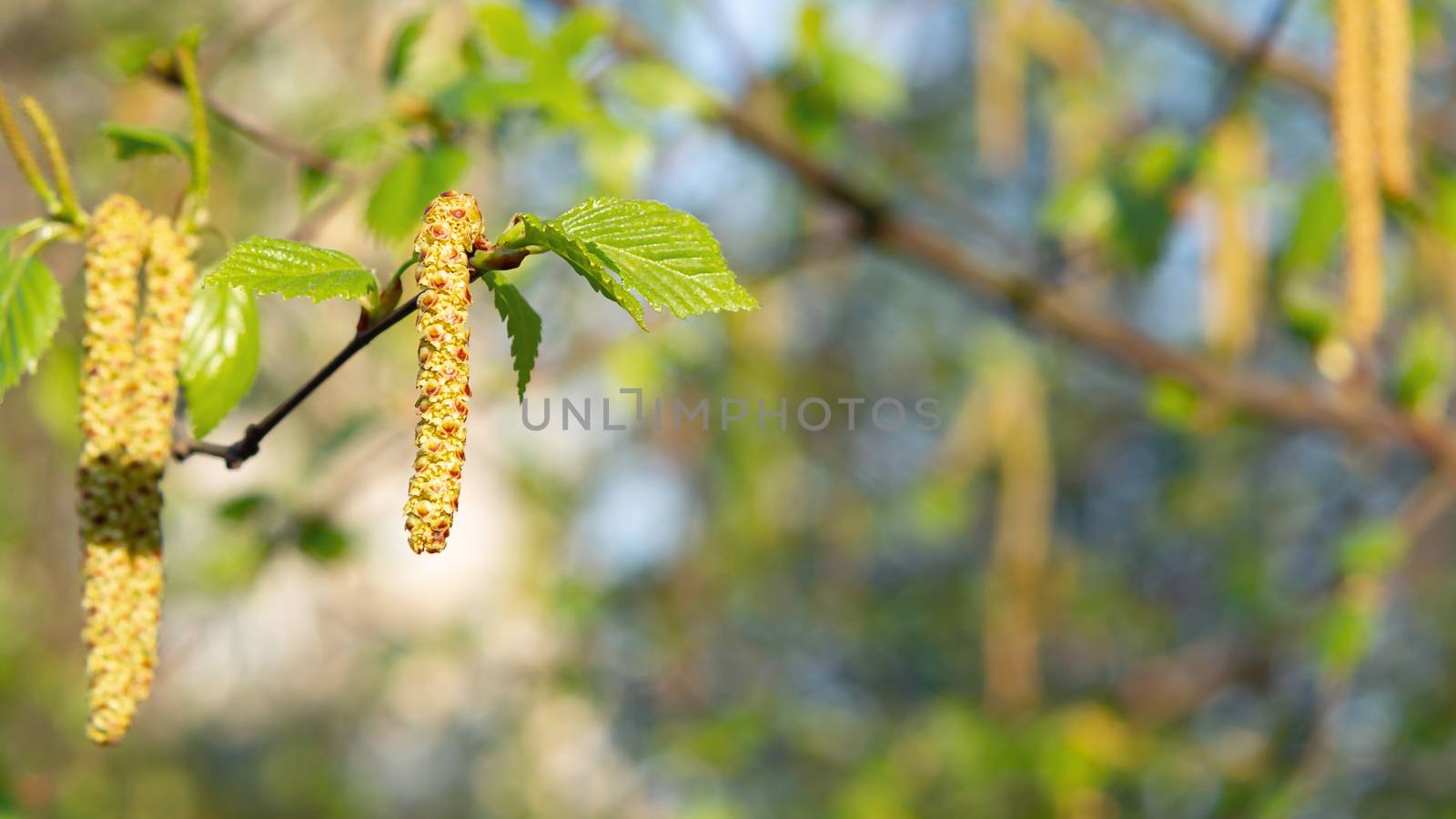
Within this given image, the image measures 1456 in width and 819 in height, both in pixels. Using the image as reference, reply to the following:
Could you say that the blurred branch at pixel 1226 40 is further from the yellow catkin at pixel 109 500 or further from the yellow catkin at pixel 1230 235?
the yellow catkin at pixel 109 500

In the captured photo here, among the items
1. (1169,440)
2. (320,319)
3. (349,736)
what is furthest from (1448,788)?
(349,736)

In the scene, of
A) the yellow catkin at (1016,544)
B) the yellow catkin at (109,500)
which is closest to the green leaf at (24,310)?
the yellow catkin at (109,500)

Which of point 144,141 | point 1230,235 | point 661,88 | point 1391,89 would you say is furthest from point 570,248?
point 1230,235

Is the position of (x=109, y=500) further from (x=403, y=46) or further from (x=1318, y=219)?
(x=1318, y=219)

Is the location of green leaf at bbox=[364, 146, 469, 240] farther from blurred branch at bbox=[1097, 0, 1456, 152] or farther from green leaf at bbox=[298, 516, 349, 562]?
blurred branch at bbox=[1097, 0, 1456, 152]

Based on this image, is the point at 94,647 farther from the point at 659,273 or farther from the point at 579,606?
the point at 579,606

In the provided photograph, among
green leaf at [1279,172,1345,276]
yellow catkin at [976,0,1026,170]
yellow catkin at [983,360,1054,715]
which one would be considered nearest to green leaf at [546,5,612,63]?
green leaf at [1279,172,1345,276]

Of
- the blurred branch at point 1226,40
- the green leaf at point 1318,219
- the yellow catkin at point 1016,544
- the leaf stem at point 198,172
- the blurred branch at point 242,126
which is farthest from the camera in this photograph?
the yellow catkin at point 1016,544
